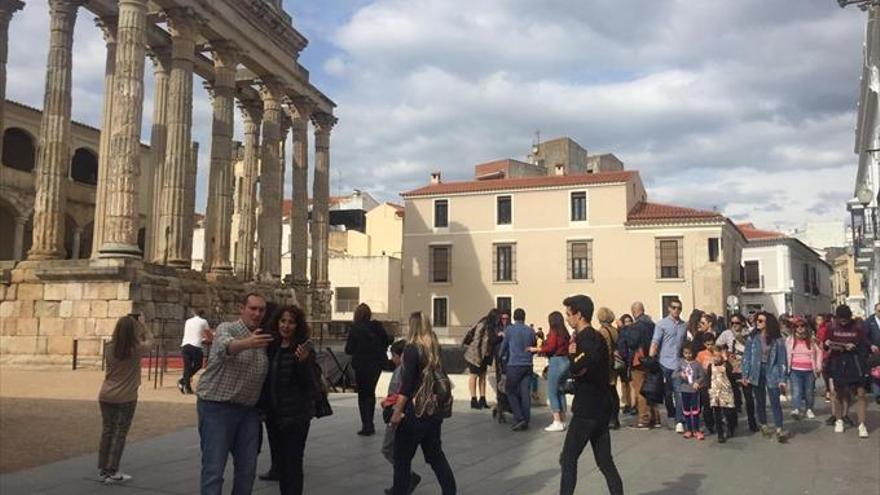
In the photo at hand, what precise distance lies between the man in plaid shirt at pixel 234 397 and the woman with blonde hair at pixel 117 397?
1888mm

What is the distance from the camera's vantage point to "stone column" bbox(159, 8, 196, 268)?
2105 cm

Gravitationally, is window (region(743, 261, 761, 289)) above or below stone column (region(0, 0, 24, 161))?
below

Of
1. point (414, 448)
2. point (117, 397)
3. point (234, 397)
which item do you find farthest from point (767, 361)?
point (117, 397)

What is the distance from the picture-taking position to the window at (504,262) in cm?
3794

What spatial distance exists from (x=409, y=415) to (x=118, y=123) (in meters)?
16.1

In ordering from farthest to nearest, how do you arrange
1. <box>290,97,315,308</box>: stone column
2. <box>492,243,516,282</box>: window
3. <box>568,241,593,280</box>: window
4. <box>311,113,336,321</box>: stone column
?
<box>492,243,516,282</box>: window → <box>568,241,593,280</box>: window → <box>311,113,336,321</box>: stone column → <box>290,97,315,308</box>: stone column

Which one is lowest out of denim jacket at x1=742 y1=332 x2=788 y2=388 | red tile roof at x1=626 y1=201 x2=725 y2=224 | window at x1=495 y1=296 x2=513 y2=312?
denim jacket at x1=742 y1=332 x2=788 y2=388

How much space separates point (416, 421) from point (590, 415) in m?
1.31

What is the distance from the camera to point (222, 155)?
2484 cm

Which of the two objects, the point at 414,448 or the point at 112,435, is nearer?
the point at 414,448

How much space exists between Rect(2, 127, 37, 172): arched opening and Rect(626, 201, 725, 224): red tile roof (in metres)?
28.8

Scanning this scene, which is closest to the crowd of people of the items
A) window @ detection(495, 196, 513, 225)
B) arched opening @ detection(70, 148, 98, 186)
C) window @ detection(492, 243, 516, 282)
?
window @ detection(492, 243, 516, 282)

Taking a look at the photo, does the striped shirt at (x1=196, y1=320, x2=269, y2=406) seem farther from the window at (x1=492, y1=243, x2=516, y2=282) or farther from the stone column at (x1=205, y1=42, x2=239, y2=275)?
the window at (x1=492, y1=243, x2=516, y2=282)

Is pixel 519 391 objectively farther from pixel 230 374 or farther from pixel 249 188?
pixel 249 188
